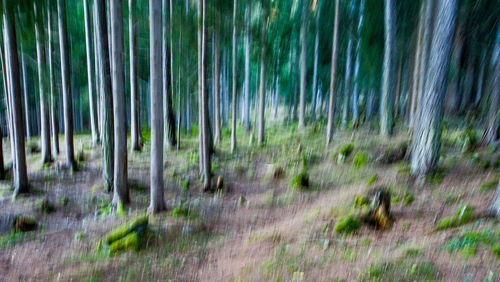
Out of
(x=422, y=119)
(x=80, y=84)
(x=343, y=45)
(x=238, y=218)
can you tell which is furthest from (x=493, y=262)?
Result: (x=80, y=84)

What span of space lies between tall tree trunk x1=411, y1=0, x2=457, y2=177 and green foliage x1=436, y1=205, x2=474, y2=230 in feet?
7.29

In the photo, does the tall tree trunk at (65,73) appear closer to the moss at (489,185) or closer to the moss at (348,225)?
the moss at (348,225)

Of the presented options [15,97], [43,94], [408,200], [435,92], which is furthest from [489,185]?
[43,94]

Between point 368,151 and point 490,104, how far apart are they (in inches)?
146

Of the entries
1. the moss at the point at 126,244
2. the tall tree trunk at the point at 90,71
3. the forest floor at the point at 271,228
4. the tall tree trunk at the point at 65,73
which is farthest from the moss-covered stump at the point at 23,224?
the tall tree trunk at the point at 90,71

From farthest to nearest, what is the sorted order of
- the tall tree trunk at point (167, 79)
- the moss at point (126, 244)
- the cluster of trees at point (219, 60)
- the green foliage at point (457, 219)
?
1. the tall tree trunk at point (167, 79)
2. the cluster of trees at point (219, 60)
3. the moss at point (126, 244)
4. the green foliage at point (457, 219)

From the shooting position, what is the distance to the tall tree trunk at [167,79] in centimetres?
1231

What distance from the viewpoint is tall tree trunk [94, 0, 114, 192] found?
26.3ft

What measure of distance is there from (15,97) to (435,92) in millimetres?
11419

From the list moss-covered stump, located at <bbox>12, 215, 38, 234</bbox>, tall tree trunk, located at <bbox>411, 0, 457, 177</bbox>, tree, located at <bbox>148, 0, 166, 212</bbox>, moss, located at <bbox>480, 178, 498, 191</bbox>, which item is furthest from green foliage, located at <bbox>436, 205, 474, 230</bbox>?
moss-covered stump, located at <bbox>12, 215, 38, 234</bbox>

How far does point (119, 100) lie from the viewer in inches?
301

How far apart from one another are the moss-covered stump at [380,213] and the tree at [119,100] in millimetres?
6273

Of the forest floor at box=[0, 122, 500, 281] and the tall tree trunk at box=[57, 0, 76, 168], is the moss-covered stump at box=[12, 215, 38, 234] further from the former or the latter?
the tall tree trunk at box=[57, 0, 76, 168]

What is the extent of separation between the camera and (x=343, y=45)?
1812cm
